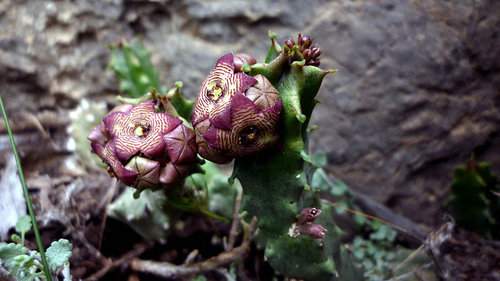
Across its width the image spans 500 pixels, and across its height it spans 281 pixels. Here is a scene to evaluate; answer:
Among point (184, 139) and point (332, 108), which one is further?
point (332, 108)

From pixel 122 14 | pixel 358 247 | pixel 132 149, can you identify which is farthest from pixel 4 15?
pixel 358 247

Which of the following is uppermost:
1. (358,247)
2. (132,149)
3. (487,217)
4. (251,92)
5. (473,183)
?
(251,92)

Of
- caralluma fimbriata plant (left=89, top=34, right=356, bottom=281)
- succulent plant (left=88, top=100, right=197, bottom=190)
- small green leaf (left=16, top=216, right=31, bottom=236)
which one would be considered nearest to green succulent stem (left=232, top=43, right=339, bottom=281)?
caralluma fimbriata plant (left=89, top=34, right=356, bottom=281)

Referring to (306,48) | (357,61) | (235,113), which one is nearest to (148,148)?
(235,113)

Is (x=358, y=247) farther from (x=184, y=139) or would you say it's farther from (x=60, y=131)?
(x=60, y=131)

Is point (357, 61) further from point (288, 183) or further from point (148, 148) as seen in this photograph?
point (148, 148)

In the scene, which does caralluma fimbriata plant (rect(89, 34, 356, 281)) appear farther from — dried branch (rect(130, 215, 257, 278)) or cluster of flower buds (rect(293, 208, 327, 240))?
dried branch (rect(130, 215, 257, 278))

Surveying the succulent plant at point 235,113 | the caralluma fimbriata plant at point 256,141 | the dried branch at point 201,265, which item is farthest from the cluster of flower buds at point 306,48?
the dried branch at point 201,265

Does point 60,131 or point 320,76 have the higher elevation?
point 320,76

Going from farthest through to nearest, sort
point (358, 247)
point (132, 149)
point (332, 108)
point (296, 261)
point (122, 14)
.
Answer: point (122, 14) < point (332, 108) < point (358, 247) < point (296, 261) < point (132, 149)
